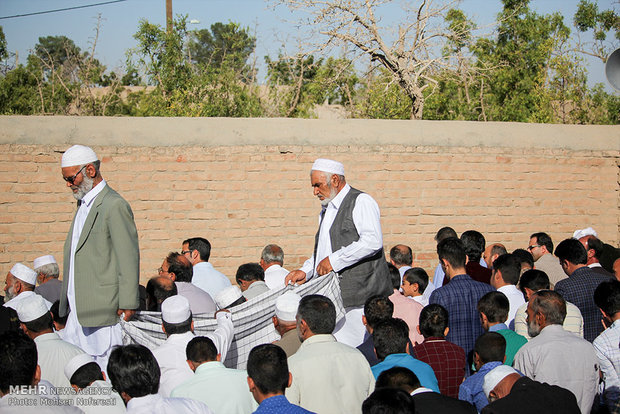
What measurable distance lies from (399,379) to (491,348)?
3.50 ft

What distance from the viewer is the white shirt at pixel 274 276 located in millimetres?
7190

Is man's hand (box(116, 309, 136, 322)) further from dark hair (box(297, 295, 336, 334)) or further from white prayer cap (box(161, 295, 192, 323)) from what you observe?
dark hair (box(297, 295, 336, 334))

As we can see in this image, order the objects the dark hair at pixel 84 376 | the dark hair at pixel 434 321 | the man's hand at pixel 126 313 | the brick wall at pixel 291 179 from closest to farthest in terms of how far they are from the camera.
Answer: the dark hair at pixel 84 376 < the man's hand at pixel 126 313 < the dark hair at pixel 434 321 < the brick wall at pixel 291 179

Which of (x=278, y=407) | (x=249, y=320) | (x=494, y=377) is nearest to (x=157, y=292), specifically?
(x=249, y=320)

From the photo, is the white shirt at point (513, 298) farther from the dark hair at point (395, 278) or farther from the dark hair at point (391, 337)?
the dark hair at point (391, 337)

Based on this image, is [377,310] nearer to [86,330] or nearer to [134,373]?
[134,373]

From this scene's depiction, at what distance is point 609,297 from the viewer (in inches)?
194

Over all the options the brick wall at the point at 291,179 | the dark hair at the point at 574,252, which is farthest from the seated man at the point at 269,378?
the brick wall at the point at 291,179

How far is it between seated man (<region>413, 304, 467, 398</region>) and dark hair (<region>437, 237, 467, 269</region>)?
3.20 ft

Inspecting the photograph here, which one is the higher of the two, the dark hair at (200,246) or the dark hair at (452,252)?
the dark hair at (452,252)

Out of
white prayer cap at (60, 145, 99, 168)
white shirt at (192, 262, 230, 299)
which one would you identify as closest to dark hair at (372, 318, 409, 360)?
white prayer cap at (60, 145, 99, 168)

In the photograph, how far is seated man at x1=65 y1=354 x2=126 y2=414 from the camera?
3.91 m

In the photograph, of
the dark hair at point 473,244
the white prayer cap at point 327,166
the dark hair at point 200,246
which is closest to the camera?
the white prayer cap at point 327,166

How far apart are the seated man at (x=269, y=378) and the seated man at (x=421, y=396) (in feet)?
1.94
